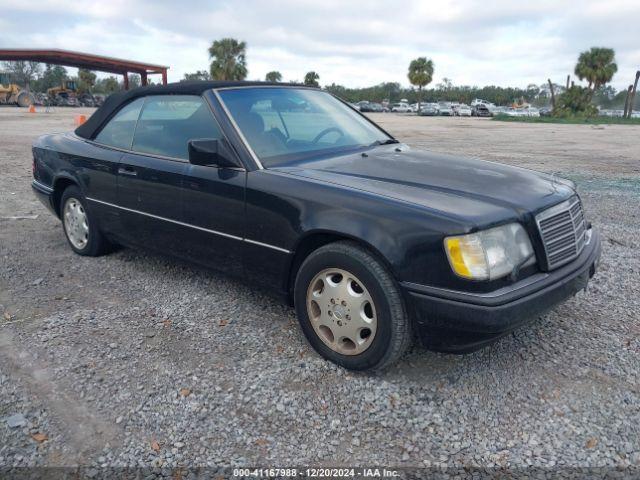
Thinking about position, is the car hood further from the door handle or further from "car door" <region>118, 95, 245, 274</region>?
the door handle

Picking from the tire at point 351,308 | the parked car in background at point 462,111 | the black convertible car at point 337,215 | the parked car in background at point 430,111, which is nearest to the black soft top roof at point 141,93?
the black convertible car at point 337,215

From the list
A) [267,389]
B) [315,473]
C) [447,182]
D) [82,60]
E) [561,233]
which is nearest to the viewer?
[315,473]

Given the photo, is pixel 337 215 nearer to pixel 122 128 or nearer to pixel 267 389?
pixel 267 389

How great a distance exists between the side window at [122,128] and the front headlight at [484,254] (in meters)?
2.78

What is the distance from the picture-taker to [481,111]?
5194 centimetres

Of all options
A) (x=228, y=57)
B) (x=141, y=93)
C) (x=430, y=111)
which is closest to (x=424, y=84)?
(x=430, y=111)

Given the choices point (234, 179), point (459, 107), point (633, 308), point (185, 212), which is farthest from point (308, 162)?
point (459, 107)

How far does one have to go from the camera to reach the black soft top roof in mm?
3648

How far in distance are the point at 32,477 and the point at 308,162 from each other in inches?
84.6

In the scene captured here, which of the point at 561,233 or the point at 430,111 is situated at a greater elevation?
the point at 430,111

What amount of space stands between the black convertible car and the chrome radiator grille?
12 mm

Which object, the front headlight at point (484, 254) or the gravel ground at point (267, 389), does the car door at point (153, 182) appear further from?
the front headlight at point (484, 254)

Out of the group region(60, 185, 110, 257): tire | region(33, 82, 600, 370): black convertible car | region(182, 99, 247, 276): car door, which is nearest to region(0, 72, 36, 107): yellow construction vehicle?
region(60, 185, 110, 257): tire

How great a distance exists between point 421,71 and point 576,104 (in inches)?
1088
